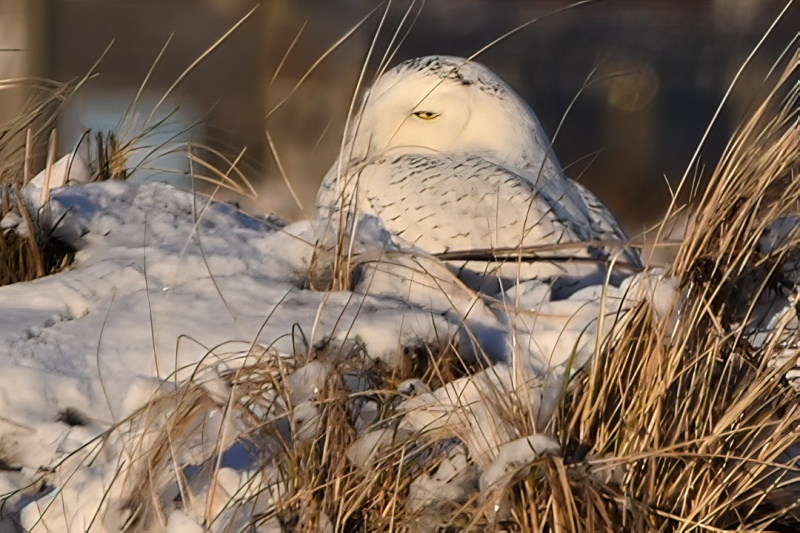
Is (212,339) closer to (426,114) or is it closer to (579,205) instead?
(579,205)

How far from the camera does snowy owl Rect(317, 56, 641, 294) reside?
350cm

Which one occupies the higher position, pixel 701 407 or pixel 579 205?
pixel 701 407

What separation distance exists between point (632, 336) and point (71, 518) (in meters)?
1.08

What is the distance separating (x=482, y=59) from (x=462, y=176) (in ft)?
25.5

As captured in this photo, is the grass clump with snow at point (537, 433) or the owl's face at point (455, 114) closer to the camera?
the grass clump with snow at point (537, 433)

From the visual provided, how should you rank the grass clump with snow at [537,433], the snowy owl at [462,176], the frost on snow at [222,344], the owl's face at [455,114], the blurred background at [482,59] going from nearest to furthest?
the grass clump with snow at [537,433] → the frost on snow at [222,344] → the snowy owl at [462,176] → the owl's face at [455,114] → the blurred background at [482,59]

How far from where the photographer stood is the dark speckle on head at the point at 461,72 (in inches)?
163

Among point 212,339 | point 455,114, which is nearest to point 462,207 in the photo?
point 455,114

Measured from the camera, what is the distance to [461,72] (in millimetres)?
4160

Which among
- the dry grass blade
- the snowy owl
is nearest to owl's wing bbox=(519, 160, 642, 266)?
the snowy owl

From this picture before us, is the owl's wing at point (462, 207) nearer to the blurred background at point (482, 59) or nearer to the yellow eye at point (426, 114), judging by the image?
the yellow eye at point (426, 114)

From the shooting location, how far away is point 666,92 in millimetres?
11922

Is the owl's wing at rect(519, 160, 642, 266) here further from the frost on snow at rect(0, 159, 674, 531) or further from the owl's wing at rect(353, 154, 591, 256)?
the frost on snow at rect(0, 159, 674, 531)

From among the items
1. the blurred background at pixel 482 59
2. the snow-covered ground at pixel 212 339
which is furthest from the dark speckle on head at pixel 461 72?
the blurred background at pixel 482 59
